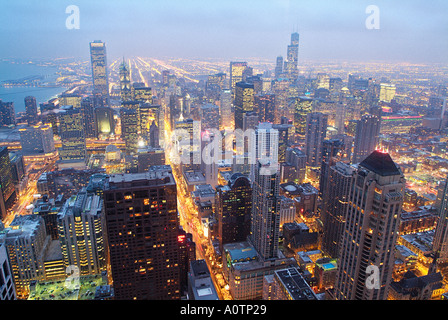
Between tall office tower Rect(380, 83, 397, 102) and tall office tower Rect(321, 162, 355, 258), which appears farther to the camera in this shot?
tall office tower Rect(380, 83, 397, 102)

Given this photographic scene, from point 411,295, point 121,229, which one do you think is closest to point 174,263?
point 121,229

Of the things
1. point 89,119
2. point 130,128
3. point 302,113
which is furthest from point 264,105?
point 89,119

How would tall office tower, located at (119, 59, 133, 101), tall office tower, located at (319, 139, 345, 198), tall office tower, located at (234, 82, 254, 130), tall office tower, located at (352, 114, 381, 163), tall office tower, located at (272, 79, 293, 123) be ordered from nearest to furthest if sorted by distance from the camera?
tall office tower, located at (319, 139, 345, 198) < tall office tower, located at (352, 114, 381, 163) < tall office tower, located at (234, 82, 254, 130) < tall office tower, located at (272, 79, 293, 123) < tall office tower, located at (119, 59, 133, 101)

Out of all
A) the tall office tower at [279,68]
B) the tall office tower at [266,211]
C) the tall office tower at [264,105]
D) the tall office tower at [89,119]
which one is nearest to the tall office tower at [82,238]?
the tall office tower at [266,211]

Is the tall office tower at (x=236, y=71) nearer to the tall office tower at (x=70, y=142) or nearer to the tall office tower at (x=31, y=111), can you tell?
the tall office tower at (x=70, y=142)

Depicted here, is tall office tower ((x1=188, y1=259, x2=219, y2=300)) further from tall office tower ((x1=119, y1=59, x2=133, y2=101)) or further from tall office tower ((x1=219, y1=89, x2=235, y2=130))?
tall office tower ((x1=119, y1=59, x2=133, y2=101))

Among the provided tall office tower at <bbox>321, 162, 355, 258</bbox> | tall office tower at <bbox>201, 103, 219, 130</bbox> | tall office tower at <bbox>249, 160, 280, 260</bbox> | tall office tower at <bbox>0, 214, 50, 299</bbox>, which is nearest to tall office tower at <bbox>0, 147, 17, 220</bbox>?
tall office tower at <bbox>0, 214, 50, 299</bbox>

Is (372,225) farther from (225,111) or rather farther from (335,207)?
(225,111)

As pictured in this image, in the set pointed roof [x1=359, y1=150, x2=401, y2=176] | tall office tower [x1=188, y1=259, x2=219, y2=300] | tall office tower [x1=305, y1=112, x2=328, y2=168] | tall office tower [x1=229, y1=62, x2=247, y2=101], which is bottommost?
tall office tower [x1=188, y1=259, x2=219, y2=300]
